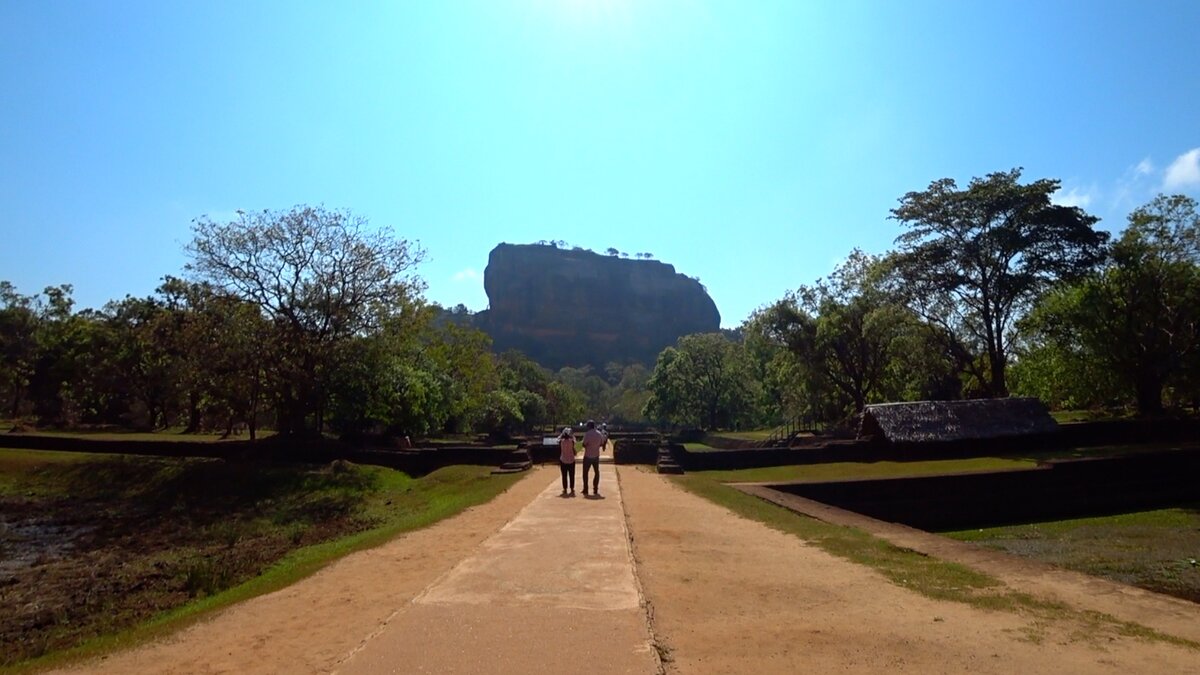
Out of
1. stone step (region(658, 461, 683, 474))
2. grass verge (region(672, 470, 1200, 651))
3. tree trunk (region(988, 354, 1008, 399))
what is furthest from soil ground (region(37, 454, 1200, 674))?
tree trunk (region(988, 354, 1008, 399))

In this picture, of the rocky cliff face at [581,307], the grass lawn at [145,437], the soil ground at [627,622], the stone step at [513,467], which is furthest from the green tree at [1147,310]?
the rocky cliff face at [581,307]

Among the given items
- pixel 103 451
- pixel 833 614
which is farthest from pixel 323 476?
pixel 833 614

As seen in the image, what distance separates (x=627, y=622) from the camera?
6.16 metres

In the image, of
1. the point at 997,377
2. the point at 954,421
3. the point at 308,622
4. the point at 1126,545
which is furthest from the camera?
the point at 997,377

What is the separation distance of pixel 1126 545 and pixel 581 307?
527ft

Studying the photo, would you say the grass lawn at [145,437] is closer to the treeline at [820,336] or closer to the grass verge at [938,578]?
the treeline at [820,336]

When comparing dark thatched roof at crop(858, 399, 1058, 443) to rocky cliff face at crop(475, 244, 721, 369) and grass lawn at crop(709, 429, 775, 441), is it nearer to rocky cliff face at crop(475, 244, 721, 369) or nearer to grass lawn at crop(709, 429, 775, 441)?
grass lawn at crop(709, 429, 775, 441)

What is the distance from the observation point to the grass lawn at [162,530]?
360 inches

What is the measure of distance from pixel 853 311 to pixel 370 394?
74.5 ft

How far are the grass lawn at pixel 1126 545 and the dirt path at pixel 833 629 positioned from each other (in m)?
3.86

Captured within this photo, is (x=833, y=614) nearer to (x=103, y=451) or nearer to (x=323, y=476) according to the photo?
(x=323, y=476)

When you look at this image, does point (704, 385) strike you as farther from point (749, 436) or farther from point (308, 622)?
point (308, 622)

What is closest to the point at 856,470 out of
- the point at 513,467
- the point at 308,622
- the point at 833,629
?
the point at 513,467

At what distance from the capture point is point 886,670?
210 inches
